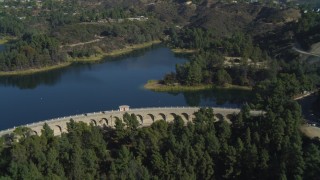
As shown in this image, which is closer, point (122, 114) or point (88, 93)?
point (122, 114)

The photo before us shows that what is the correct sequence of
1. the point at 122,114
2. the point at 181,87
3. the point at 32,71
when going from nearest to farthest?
the point at 122,114 < the point at 181,87 < the point at 32,71

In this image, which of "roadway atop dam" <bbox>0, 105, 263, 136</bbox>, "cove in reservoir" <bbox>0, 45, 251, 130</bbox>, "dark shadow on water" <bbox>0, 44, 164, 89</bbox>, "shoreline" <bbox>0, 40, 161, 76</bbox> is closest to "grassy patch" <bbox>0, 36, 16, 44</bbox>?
"shoreline" <bbox>0, 40, 161, 76</bbox>

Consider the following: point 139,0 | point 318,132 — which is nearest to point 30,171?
point 318,132

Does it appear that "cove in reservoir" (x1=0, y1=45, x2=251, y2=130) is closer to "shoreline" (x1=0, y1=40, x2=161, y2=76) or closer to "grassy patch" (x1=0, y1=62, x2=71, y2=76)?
"grassy patch" (x1=0, y1=62, x2=71, y2=76)

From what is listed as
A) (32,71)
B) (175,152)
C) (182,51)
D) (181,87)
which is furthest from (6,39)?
(175,152)

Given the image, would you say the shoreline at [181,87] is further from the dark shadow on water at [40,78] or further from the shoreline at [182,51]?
the shoreline at [182,51]

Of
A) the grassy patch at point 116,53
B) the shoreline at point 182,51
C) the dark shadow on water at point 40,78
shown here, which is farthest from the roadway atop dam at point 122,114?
the shoreline at point 182,51

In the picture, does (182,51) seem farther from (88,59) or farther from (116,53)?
(88,59)
